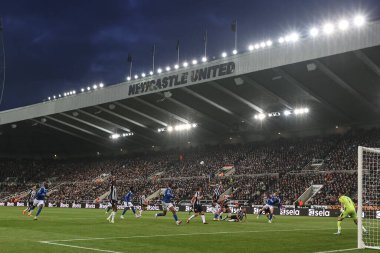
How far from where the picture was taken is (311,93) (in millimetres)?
48031

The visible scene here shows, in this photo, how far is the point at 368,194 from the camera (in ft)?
126

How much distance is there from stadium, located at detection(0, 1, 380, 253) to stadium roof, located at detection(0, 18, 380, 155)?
0.14m

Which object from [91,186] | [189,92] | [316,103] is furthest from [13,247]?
[91,186]

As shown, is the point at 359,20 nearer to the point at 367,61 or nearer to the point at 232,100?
the point at 367,61

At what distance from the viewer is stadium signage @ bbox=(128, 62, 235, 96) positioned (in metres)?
46.8

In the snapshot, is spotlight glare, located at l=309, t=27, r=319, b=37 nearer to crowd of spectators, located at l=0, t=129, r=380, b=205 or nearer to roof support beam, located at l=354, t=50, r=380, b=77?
roof support beam, located at l=354, t=50, r=380, b=77

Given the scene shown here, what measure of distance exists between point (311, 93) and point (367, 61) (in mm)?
8813

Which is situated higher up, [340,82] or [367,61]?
[367,61]

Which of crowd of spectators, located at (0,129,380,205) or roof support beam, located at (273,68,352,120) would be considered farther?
crowd of spectators, located at (0,129,380,205)

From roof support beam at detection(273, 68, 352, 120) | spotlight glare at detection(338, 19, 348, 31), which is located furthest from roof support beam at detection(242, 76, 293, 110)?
spotlight glare at detection(338, 19, 348, 31)

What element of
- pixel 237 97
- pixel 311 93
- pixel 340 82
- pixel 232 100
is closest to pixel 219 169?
pixel 232 100

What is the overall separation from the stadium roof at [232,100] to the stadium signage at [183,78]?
0.10 meters

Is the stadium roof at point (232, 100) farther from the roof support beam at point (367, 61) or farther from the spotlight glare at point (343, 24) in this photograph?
the spotlight glare at point (343, 24)

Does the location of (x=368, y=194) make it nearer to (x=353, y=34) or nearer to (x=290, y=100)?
(x=353, y=34)
